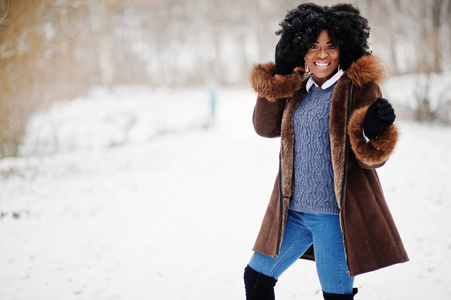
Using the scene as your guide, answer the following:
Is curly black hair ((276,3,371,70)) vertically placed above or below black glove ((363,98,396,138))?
above

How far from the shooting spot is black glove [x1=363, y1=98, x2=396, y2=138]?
1.49m

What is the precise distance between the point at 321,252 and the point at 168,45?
29.7 metres

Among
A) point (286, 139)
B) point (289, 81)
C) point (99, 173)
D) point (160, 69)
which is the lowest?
point (99, 173)

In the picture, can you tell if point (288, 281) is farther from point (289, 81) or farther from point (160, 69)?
point (160, 69)

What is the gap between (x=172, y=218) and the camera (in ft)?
17.4

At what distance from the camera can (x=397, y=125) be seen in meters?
1.67

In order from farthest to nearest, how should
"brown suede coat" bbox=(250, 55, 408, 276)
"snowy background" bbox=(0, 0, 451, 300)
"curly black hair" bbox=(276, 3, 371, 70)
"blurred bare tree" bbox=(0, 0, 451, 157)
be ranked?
"blurred bare tree" bbox=(0, 0, 451, 157), "snowy background" bbox=(0, 0, 451, 300), "curly black hair" bbox=(276, 3, 371, 70), "brown suede coat" bbox=(250, 55, 408, 276)

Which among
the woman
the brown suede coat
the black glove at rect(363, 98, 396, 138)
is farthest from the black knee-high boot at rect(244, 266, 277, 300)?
the black glove at rect(363, 98, 396, 138)

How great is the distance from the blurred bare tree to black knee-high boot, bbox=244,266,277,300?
7503 millimetres

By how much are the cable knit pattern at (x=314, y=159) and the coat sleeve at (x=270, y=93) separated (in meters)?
0.13

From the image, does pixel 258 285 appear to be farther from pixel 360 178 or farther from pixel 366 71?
pixel 366 71

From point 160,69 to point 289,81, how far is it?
29.0 m

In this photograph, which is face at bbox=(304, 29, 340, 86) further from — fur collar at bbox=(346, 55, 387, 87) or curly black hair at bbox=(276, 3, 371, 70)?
fur collar at bbox=(346, 55, 387, 87)

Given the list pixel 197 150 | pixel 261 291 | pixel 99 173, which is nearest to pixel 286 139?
pixel 261 291
